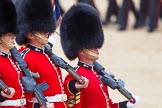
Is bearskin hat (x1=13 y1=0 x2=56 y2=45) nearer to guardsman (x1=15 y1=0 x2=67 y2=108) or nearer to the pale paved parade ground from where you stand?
guardsman (x1=15 y1=0 x2=67 y2=108)

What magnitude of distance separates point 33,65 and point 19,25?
12.5 inches

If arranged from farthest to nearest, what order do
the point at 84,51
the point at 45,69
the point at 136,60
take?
the point at 136,60 < the point at 84,51 < the point at 45,69

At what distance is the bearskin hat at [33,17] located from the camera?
6.06 m

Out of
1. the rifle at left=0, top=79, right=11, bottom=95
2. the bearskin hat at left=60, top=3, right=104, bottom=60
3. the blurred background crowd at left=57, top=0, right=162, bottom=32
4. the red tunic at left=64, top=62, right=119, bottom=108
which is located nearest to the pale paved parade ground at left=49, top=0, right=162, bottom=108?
the blurred background crowd at left=57, top=0, right=162, bottom=32

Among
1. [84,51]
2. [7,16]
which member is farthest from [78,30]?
[7,16]

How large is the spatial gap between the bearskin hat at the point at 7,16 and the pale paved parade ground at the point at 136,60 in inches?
128

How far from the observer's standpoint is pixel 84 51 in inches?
246

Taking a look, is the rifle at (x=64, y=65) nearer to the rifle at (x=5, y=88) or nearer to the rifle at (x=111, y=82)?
A: the rifle at (x=111, y=82)

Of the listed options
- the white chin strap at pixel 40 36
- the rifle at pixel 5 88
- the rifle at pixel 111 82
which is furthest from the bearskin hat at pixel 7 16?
the rifle at pixel 111 82

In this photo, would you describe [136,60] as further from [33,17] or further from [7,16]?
[7,16]

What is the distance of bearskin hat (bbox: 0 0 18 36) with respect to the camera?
573 centimetres

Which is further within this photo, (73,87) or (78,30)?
(78,30)

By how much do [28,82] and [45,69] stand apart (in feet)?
1.11

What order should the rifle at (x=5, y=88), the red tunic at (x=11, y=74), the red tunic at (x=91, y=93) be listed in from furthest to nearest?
1. the red tunic at (x=91, y=93)
2. the red tunic at (x=11, y=74)
3. the rifle at (x=5, y=88)
